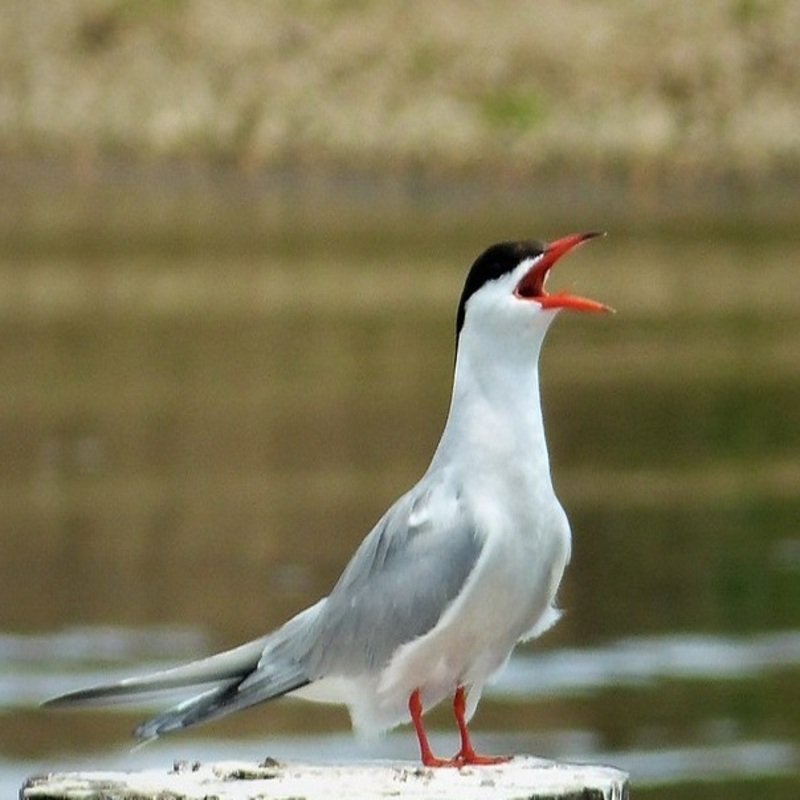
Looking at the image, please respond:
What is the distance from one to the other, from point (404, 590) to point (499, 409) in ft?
1.69

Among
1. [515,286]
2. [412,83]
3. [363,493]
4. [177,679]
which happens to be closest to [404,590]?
[177,679]

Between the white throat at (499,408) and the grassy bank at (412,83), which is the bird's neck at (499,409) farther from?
the grassy bank at (412,83)

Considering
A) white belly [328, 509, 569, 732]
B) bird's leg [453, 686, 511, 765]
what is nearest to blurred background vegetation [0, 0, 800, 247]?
bird's leg [453, 686, 511, 765]

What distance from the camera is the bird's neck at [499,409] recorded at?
806 cm

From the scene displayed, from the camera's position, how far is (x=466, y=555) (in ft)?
26.4

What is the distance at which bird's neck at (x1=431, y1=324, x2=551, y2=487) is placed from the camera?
806cm

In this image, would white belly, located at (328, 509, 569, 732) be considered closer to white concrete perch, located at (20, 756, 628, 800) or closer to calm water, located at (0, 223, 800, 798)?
white concrete perch, located at (20, 756, 628, 800)

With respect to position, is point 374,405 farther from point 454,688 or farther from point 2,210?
point 2,210

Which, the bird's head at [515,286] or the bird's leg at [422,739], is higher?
the bird's head at [515,286]

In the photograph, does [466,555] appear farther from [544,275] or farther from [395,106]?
[395,106]

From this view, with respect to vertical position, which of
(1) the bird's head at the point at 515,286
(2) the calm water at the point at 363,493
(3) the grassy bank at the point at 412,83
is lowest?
(2) the calm water at the point at 363,493

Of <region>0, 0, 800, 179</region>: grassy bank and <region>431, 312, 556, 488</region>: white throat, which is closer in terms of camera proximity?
<region>431, 312, 556, 488</region>: white throat

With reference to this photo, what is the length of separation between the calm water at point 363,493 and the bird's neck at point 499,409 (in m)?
6.25

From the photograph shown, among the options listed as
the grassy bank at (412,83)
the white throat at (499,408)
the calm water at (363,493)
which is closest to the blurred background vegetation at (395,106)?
the grassy bank at (412,83)
